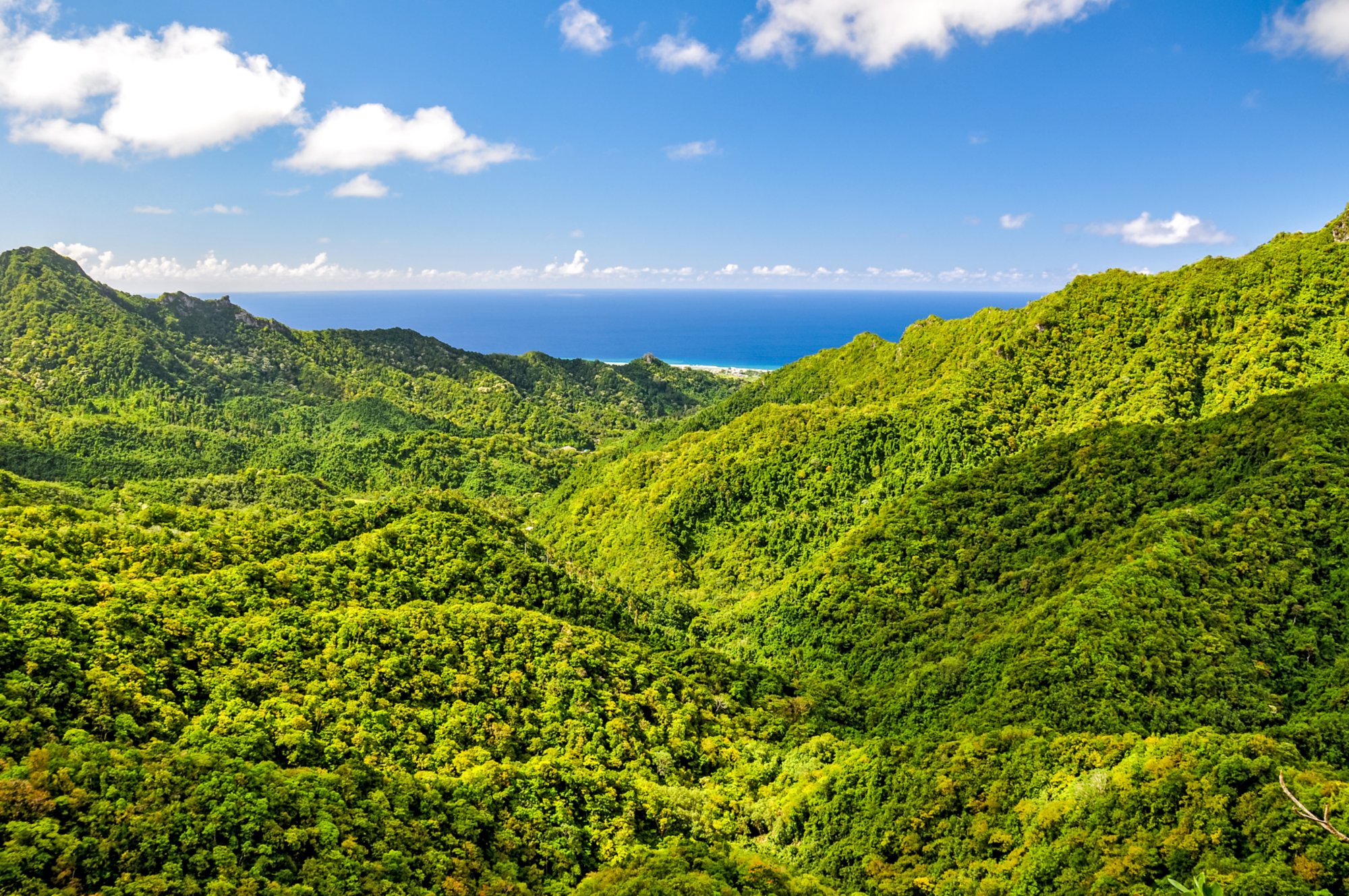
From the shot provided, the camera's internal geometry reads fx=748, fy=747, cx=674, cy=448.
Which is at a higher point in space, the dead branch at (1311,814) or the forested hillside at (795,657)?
the dead branch at (1311,814)

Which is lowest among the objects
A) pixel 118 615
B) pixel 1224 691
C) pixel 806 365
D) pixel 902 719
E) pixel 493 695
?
pixel 902 719

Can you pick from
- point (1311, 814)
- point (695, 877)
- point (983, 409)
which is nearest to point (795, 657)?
point (695, 877)

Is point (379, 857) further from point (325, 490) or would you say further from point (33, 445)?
point (33, 445)

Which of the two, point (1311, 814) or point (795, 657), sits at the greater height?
point (1311, 814)

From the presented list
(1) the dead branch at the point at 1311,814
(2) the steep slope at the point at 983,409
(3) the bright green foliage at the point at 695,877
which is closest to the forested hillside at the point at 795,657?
(3) the bright green foliage at the point at 695,877

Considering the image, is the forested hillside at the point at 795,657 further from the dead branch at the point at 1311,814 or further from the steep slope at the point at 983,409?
the dead branch at the point at 1311,814

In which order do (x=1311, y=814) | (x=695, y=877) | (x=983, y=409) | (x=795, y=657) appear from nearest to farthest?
(x=1311, y=814) → (x=695, y=877) → (x=795, y=657) → (x=983, y=409)

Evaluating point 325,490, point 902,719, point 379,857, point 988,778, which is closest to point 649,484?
point 325,490

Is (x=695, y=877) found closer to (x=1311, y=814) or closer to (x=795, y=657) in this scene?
(x=1311, y=814)
